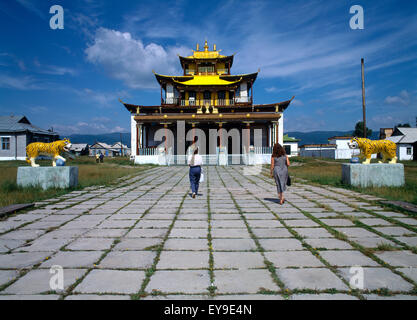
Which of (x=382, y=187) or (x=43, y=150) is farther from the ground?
(x=43, y=150)

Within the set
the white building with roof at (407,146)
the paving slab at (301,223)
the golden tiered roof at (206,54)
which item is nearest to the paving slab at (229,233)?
the paving slab at (301,223)

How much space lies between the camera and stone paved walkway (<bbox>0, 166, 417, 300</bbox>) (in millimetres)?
1973

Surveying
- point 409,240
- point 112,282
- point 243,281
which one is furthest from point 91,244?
point 409,240

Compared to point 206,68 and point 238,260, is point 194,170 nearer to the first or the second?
point 238,260

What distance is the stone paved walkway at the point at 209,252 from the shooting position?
197 cm

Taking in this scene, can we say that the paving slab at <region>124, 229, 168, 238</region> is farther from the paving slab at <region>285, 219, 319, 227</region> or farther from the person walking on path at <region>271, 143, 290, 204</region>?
the person walking on path at <region>271, 143, 290, 204</region>

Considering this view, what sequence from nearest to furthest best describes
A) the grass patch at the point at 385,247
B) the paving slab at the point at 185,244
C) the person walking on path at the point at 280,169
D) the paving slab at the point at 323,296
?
1. the paving slab at the point at 323,296
2. the grass patch at the point at 385,247
3. the paving slab at the point at 185,244
4. the person walking on path at the point at 280,169

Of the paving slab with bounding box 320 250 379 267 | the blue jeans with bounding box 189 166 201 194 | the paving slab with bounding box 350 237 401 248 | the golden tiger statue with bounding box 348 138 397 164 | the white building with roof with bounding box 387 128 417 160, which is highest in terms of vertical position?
the white building with roof with bounding box 387 128 417 160

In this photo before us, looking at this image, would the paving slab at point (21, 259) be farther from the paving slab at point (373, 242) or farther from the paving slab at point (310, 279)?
the paving slab at point (373, 242)

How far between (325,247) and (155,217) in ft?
9.02

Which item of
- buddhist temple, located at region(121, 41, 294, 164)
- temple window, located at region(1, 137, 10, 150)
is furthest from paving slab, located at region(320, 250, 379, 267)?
temple window, located at region(1, 137, 10, 150)

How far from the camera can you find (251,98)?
25.5 metres
